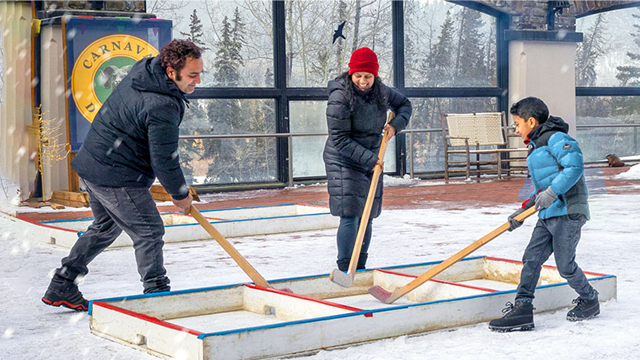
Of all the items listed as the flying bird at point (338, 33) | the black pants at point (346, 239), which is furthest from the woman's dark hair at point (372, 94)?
the flying bird at point (338, 33)

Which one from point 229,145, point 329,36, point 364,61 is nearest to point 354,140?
point 364,61

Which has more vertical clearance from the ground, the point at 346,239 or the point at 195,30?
the point at 195,30

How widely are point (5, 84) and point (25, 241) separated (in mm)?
3199

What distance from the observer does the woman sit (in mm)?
3844

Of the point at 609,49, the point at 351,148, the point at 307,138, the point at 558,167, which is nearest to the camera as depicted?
the point at 558,167

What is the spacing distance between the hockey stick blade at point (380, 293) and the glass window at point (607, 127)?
9916 mm

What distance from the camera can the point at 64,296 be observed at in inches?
138

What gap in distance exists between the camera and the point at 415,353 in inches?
106

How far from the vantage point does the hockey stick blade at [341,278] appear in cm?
357

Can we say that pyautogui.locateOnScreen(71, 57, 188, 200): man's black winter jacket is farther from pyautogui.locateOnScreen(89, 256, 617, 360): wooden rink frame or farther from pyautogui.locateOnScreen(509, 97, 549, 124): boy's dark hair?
pyautogui.locateOnScreen(509, 97, 549, 124): boy's dark hair

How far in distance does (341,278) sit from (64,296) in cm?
118

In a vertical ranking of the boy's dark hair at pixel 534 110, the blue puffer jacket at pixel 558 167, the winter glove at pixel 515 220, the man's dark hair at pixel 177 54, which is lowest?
the winter glove at pixel 515 220

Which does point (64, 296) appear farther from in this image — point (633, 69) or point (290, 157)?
point (633, 69)

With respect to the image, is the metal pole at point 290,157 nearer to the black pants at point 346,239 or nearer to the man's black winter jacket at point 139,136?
the black pants at point 346,239
